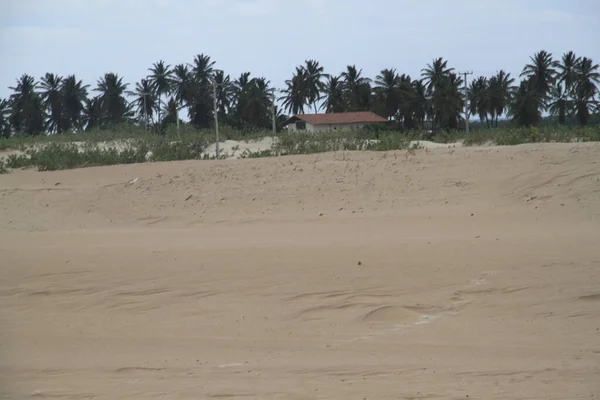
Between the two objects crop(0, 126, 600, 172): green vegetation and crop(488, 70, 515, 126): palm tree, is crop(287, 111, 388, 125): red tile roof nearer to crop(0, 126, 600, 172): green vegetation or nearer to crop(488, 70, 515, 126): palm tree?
crop(488, 70, 515, 126): palm tree

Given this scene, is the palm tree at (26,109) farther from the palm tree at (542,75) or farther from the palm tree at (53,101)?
the palm tree at (542,75)

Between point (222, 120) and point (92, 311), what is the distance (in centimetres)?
6004

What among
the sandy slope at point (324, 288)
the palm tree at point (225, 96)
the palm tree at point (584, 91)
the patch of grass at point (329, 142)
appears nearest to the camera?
the sandy slope at point (324, 288)

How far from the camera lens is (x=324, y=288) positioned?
29.0ft

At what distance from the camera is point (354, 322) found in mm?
7660

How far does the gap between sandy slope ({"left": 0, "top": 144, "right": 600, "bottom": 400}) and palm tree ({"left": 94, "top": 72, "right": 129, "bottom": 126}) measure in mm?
56289

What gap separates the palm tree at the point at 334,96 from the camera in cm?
7394

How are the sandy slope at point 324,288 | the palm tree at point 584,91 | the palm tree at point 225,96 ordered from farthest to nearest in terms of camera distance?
1. the palm tree at point 225,96
2. the palm tree at point 584,91
3. the sandy slope at point 324,288

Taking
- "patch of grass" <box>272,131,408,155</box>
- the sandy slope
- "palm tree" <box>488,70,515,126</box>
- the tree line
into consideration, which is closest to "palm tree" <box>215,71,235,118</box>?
the tree line

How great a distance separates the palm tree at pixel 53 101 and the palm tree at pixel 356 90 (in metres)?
27.0

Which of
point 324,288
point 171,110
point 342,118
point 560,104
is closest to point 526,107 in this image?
point 560,104

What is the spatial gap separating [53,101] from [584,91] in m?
46.2

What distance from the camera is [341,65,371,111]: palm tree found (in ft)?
238

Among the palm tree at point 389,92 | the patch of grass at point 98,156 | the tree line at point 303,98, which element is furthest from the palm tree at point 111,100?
the patch of grass at point 98,156
